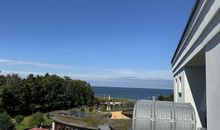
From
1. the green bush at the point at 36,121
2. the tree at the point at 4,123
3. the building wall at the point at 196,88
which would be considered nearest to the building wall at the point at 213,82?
the building wall at the point at 196,88

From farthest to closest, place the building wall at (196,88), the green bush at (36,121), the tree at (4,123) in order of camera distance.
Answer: the green bush at (36,121) < the tree at (4,123) < the building wall at (196,88)

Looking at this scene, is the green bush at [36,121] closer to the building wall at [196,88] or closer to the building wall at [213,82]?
the building wall at [196,88]

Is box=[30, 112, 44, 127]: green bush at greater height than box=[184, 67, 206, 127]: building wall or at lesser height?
lesser

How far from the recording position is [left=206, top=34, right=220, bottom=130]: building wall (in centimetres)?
498

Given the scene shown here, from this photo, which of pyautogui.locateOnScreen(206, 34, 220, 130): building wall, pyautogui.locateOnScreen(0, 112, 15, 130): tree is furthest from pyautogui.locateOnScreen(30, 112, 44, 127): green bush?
pyautogui.locateOnScreen(206, 34, 220, 130): building wall

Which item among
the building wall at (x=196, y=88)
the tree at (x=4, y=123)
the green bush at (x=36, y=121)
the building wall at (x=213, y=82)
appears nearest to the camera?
the building wall at (x=213, y=82)

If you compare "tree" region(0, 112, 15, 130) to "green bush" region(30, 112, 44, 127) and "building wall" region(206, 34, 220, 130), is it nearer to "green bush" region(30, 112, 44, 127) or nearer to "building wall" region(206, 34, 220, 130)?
"green bush" region(30, 112, 44, 127)

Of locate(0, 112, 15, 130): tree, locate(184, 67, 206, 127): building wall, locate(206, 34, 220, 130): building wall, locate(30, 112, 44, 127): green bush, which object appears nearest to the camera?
locate(206, 34, 220, 130): building wall

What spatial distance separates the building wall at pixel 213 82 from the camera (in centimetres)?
498

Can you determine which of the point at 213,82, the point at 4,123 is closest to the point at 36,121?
the point at 4,123

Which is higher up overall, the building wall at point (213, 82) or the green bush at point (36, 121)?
the building wall at point (213, 82)

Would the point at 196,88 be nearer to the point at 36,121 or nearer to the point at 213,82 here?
the point at 213,82

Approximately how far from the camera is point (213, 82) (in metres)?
5.33

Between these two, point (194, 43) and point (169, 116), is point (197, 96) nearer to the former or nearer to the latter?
point (169, 116)
